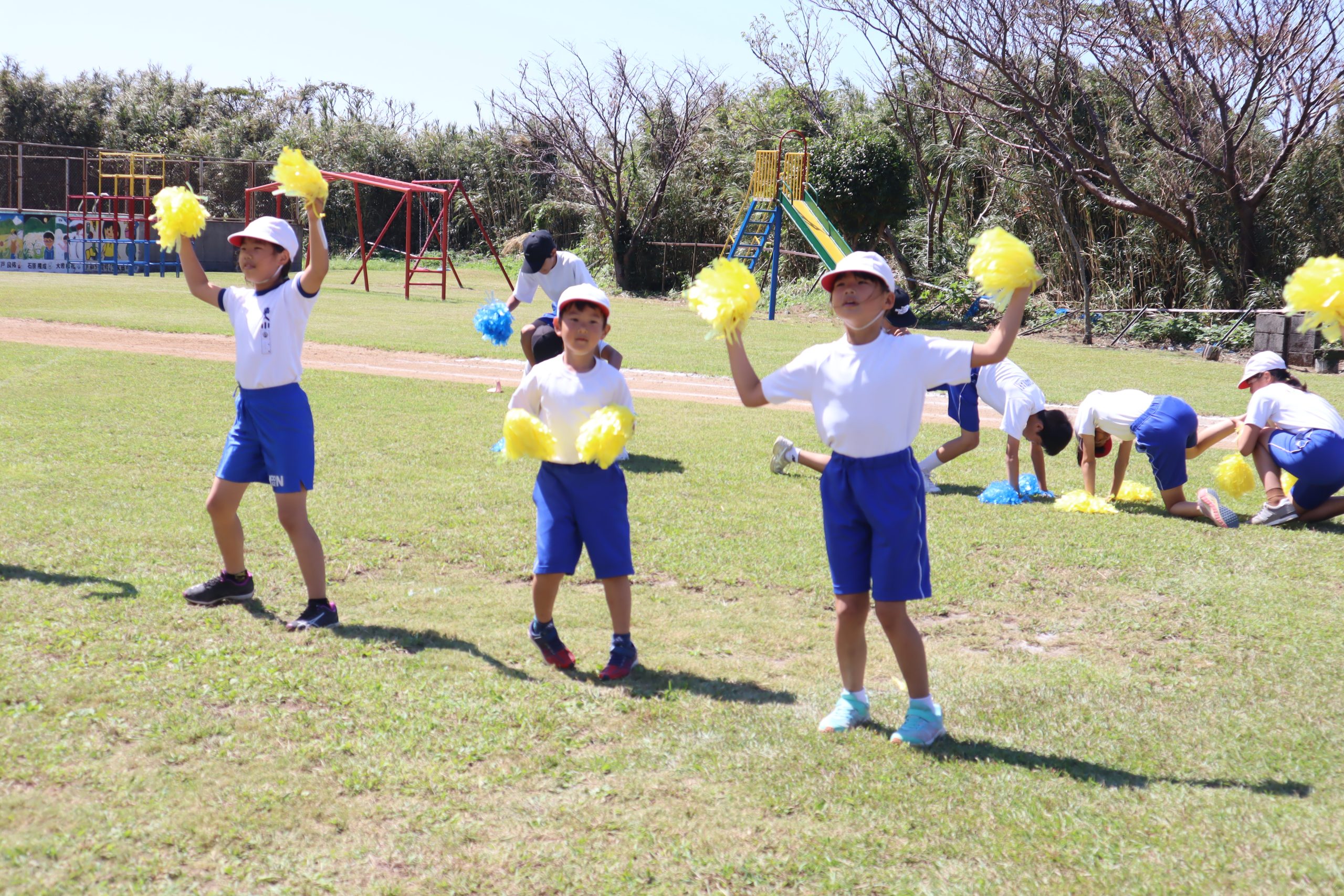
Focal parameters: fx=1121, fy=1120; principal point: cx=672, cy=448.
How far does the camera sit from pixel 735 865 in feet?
10.7

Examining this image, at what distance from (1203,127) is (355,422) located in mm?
19954

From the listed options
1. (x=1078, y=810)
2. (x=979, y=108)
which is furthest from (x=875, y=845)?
(x=979, y=108)

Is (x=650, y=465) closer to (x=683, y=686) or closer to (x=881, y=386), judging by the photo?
(x=683, y=686)

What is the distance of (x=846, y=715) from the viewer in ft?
14.0

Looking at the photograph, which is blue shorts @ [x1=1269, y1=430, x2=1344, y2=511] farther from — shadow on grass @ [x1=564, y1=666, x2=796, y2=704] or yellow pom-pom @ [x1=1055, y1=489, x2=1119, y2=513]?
shadow on grass @ [x1=564, y1=666, x2=796, y2=704]

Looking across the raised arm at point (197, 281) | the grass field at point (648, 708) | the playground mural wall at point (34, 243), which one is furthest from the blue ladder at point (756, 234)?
the raised arm at point (197, 281)

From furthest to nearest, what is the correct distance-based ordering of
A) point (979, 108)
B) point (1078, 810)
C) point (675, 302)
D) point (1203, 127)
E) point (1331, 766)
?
point (675, 302) < point (979, 108) < point (1203, 127) < point (1331, 766) < point (1078, 810)

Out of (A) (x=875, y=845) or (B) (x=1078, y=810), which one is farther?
(B) (x=1078, y=810)

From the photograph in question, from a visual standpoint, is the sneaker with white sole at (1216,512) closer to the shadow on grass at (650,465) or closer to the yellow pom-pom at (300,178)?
the shadow on grass at (650,465)

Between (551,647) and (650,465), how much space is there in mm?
4571

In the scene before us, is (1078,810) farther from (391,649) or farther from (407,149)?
(407,149)

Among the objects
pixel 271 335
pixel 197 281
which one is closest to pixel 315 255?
pixel 271 335

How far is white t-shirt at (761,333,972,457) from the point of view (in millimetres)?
4055

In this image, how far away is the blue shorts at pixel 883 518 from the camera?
407 centimetres
